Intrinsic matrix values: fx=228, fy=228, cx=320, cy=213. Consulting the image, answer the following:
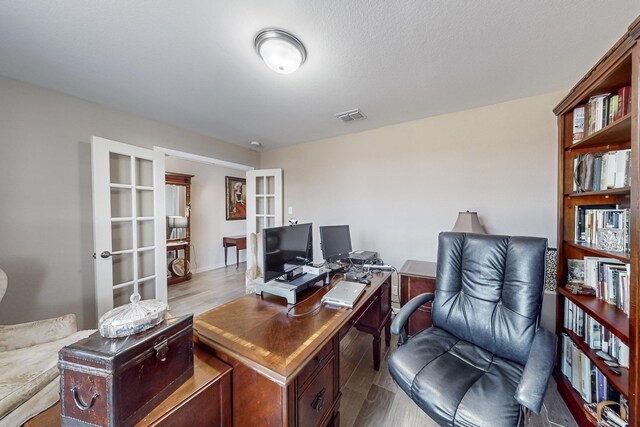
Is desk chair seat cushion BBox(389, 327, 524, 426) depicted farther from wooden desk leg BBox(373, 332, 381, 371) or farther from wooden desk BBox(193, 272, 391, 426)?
wooden desk leg BBox(373, 332, 381, 371)

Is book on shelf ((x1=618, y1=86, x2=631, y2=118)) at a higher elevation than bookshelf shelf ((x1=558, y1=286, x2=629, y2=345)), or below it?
higher

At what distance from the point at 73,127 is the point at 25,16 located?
1.21 metres

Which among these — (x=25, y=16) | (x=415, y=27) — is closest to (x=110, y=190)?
(x=25, y=16)

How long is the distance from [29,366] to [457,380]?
2.21m

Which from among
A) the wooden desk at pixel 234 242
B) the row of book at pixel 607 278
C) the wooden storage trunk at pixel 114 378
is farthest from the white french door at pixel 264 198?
the row of book at pixel 607 278

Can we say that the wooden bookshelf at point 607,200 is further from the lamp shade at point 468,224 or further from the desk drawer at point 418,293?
the desk drawer at point 418,293

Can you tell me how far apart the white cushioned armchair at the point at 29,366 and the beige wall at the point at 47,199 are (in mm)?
722

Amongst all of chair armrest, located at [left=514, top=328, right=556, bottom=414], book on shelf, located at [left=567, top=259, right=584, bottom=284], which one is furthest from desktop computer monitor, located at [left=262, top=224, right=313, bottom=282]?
book on shelf, located at [left=567, top=259, right=584, bottom=284]

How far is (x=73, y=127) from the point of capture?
2.20 meters

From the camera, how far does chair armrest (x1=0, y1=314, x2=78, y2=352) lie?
4.55 ft

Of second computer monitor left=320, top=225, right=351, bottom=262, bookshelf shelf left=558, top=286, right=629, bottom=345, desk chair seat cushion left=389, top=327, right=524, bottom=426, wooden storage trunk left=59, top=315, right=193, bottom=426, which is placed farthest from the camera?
second computer monitor left=320, top=225, right=351, bottom=262

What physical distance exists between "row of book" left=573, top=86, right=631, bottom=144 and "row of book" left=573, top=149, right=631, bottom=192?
0.17 metres

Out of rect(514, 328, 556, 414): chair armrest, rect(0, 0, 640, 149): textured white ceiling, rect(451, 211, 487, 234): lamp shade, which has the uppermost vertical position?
rect(0, 0, 640, 149): textured white ceiling

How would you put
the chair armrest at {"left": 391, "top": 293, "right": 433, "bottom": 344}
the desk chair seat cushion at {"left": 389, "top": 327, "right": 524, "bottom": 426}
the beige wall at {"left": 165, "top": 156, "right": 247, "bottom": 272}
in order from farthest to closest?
the beige wall at {"left": 165, "top": 156, "right": 247, "bottom": 272} → the chair armrest at {"left": 391, "top": 293, "right": 433, "bottom": 344} → the desk chair seat cushion at {"left": 389, "top": 327, "right": 524, "bottom": 426}
